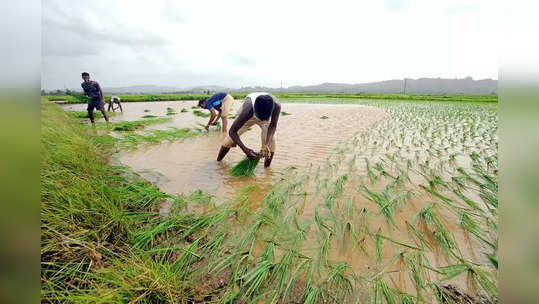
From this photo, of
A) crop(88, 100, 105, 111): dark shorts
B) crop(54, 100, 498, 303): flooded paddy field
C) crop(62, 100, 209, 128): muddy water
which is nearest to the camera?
crop(54, 100, 498, 303): flooded paddy field

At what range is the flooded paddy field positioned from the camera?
1382mm

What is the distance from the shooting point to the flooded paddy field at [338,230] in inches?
54.4

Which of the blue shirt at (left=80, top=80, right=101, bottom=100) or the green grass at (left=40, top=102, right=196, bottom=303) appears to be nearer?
the green grass at (left=40, top=102, right=196, bottom=303)

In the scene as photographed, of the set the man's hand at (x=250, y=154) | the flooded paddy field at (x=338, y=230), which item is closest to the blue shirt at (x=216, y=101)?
the flooded paddy field at (x=338, y=230)

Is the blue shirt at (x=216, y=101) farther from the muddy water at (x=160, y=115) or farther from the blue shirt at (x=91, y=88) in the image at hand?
the blue shirt at (x=91, y=88)

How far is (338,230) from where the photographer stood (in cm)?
195

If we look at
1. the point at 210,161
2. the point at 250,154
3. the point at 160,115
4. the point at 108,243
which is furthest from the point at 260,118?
the point at 160,115

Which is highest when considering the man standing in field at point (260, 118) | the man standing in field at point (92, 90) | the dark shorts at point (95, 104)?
the man standing in field at point (92, 90)

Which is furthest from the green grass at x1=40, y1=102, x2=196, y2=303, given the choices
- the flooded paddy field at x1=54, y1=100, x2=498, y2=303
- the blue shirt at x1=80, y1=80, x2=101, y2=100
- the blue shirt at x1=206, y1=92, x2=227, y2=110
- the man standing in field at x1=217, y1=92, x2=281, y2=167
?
the blue shirt at x1=80, y1=80, x2=101, y2=100

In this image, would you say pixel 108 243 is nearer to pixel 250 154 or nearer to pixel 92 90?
pixel 250 154

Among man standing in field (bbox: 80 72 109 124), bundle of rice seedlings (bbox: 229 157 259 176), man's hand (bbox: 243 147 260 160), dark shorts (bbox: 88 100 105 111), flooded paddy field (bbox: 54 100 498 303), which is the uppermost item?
man standing in field (bbox: 80 72 109 124)

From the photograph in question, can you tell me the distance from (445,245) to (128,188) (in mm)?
3034

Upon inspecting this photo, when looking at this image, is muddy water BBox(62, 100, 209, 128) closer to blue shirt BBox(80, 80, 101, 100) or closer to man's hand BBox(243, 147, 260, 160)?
blue shirt BBox(80, 80, 101, 100)

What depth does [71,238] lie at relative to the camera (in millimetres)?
1431
